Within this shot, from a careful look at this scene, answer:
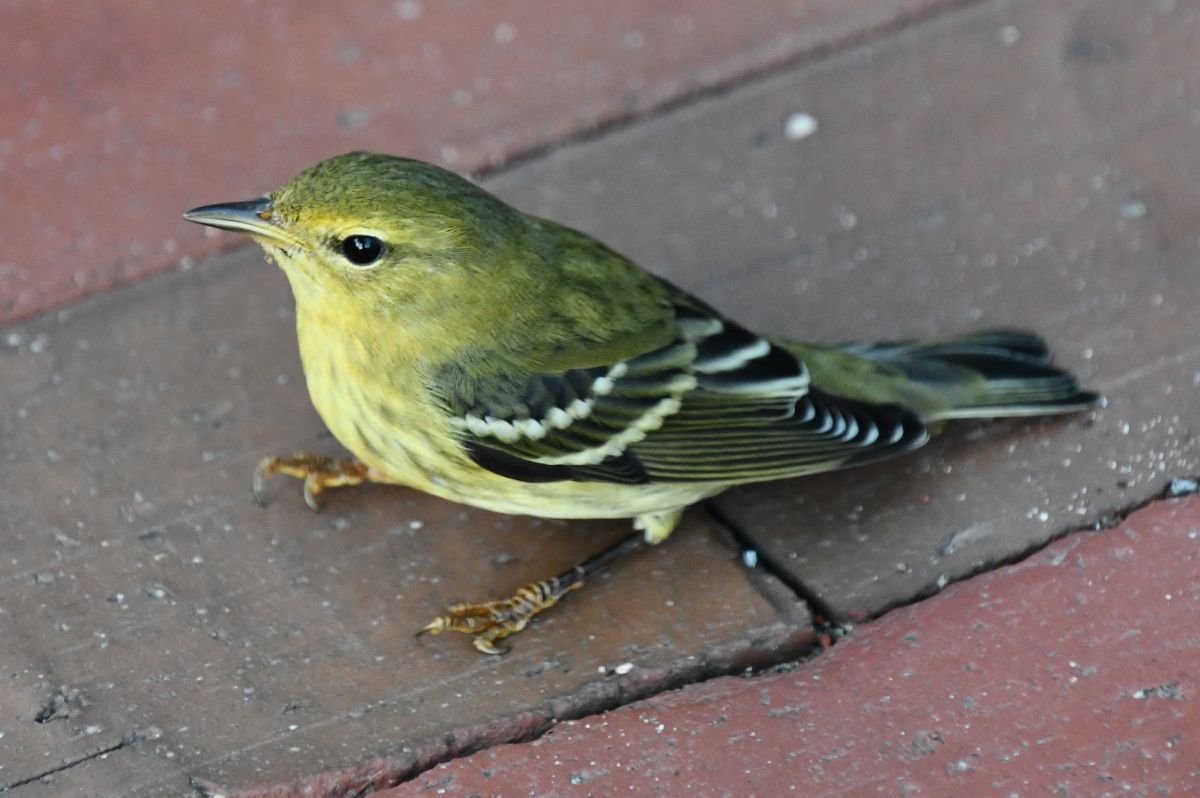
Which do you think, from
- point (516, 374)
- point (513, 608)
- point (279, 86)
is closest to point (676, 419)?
point (516, 374)

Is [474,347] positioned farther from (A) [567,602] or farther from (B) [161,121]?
(B) [161,121]

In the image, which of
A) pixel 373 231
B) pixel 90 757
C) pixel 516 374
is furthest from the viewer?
pixel 516 374

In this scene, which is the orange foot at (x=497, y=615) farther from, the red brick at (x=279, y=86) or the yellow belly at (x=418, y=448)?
the red brick at (x=279, y=86)

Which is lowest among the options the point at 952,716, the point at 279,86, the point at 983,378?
the point at 952,716

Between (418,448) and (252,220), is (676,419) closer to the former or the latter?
(418,448)

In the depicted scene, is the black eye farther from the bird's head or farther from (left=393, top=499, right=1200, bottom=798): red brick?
(left=393, top=499, right=1200, bottom=798): red brick

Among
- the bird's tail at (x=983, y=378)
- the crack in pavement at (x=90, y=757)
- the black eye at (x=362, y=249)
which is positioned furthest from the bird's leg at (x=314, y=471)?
the bird's tail at (x=983, y=378)
